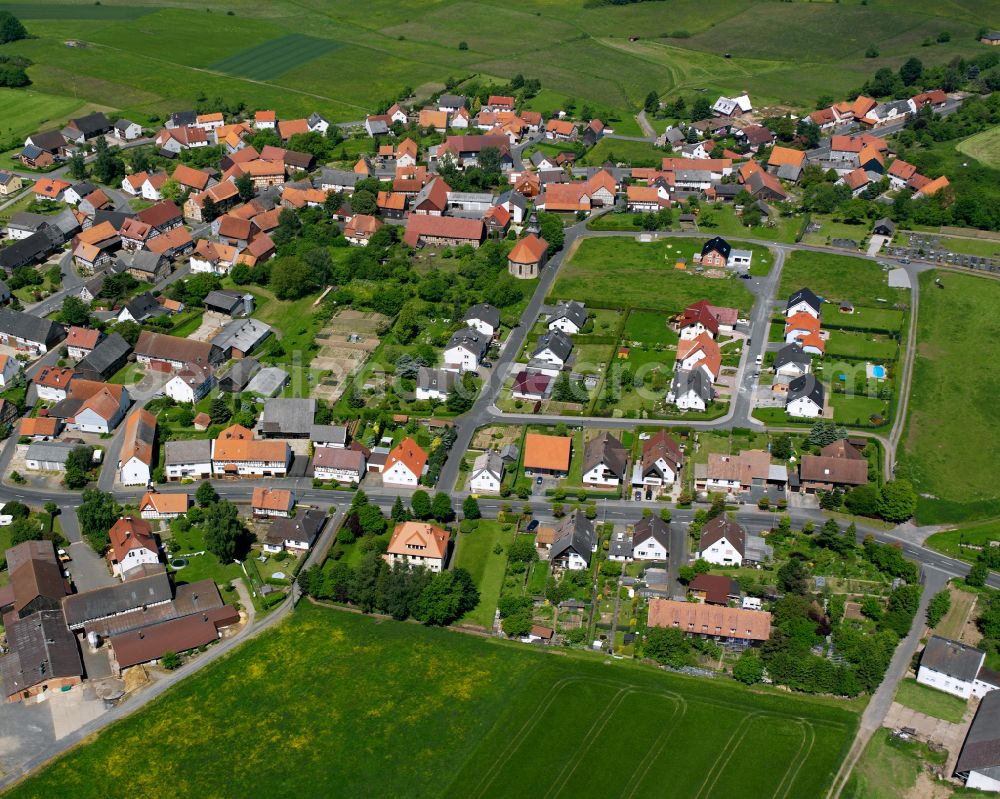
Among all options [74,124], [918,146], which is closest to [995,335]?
[918,146]

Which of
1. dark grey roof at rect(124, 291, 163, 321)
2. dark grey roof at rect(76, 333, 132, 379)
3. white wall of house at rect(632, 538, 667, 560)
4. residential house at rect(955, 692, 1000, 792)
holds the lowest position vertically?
residential house at rect(955, 692, 1000, 792)

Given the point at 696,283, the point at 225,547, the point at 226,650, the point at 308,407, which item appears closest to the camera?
the point at 226,650

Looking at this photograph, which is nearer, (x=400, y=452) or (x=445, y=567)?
(x=445, y=567)

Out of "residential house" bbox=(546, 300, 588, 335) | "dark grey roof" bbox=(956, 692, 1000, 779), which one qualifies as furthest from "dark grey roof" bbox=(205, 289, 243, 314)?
"dark grey roof" bbox=(956, 692, 1000, 779)

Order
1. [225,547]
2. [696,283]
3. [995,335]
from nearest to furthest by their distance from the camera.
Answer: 1. [225,547]
2. [995,335]
3. [696,283]

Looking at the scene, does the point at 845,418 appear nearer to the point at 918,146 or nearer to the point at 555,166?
the point at 555,166

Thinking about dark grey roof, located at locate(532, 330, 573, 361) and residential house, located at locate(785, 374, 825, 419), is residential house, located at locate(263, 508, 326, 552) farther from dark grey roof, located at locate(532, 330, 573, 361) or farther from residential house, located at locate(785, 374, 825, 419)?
residential house, located at locate(785, 374, 825, 419)

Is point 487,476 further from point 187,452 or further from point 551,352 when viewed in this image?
point 187,452
